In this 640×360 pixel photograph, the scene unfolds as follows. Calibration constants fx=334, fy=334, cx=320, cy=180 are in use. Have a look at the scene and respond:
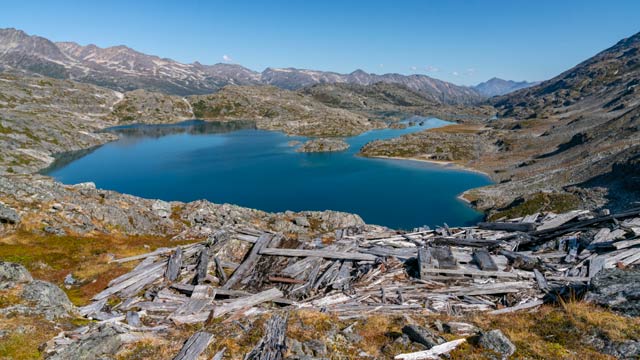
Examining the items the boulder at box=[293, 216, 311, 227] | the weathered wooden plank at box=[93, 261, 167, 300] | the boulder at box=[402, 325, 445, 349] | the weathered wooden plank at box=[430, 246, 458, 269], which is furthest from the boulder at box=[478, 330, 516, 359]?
the boulder at box=[293, 216, 311, 227]

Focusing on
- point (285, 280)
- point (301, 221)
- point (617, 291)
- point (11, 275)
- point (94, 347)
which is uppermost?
point (617, 291)

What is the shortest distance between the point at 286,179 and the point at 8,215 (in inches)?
3110

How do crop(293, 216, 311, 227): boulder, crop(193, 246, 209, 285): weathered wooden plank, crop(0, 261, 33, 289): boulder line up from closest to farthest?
crop(0, 261, 33, 289): boulder
crop(193, 246, 209, 285): weathered wooden plank
crop(293, 216, 311, 227): boulder

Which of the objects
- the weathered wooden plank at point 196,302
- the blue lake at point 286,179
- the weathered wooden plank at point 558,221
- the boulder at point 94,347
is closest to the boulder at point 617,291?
the weathered wooden plank at point 558,221

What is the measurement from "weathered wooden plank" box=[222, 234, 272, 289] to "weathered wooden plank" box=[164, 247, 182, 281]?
149 inches

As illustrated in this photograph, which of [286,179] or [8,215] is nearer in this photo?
[8,215]

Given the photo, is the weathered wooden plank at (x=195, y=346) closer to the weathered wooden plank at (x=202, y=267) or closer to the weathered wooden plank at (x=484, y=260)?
the weathered wooden plank at (x=202, y=267)

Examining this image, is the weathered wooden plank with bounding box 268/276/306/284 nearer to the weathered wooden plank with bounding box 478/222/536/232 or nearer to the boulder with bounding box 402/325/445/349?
the boulder with bounding box 402/325/445/349

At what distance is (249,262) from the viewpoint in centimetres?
2238

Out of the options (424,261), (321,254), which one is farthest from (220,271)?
(424,261)

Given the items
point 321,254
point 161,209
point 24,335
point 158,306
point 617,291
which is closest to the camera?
point 24,335

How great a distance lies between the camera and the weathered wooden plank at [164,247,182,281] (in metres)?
21.6

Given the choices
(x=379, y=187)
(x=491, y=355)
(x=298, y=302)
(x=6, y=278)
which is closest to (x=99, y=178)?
(x=379, y=187)

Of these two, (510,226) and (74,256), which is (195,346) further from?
(510,226)
